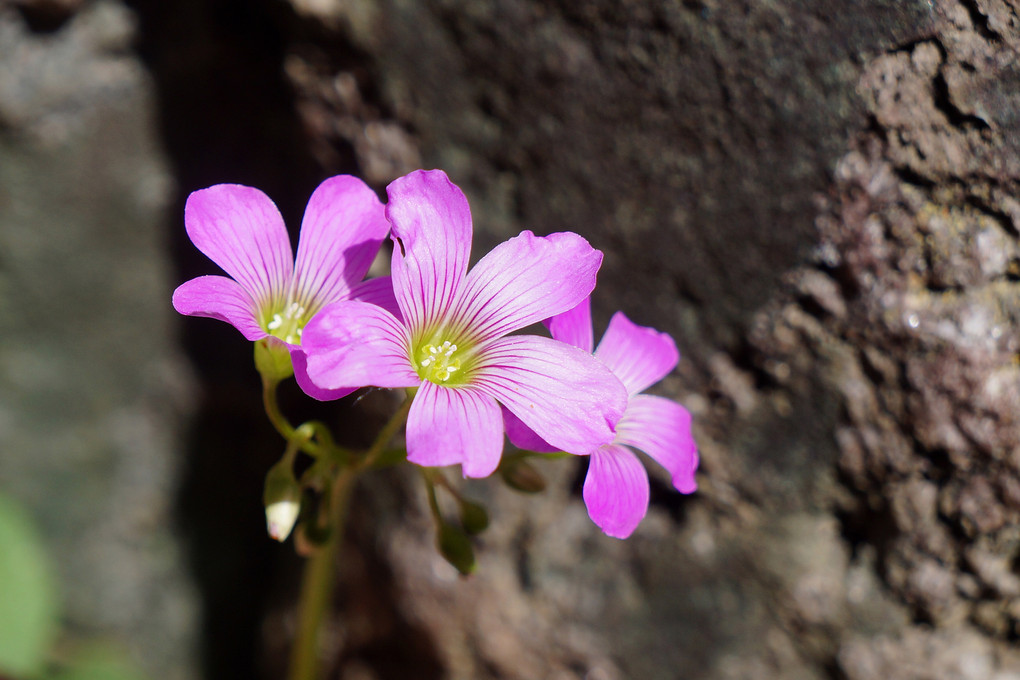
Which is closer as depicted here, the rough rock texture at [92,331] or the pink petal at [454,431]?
the pink petal at [454,431]

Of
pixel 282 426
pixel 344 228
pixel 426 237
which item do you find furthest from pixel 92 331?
pixel 426 237

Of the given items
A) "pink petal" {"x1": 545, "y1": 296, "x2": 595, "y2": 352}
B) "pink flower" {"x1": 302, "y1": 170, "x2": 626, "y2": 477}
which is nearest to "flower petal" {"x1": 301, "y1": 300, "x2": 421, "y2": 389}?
"pink flower" {"x1": 302, "y1": 170, "x2": 626, "y2": 477}

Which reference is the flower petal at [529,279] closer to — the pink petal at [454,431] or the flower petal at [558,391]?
the flower petal at [558,391]

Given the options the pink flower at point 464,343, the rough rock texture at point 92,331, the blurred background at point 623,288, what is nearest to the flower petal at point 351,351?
the pink flower at point 464,343

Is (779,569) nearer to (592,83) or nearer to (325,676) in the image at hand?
(592,83)

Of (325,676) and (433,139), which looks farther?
(325,676)

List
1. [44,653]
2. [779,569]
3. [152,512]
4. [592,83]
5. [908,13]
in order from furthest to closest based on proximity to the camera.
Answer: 1. [152,512]
2. [44,653]
3. [779,569]
4. [592,83]
5. [908,13]

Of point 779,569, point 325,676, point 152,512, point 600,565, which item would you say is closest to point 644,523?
point 600,565

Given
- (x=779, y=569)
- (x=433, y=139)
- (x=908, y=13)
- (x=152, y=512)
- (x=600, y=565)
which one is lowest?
(x=152, y=512)
